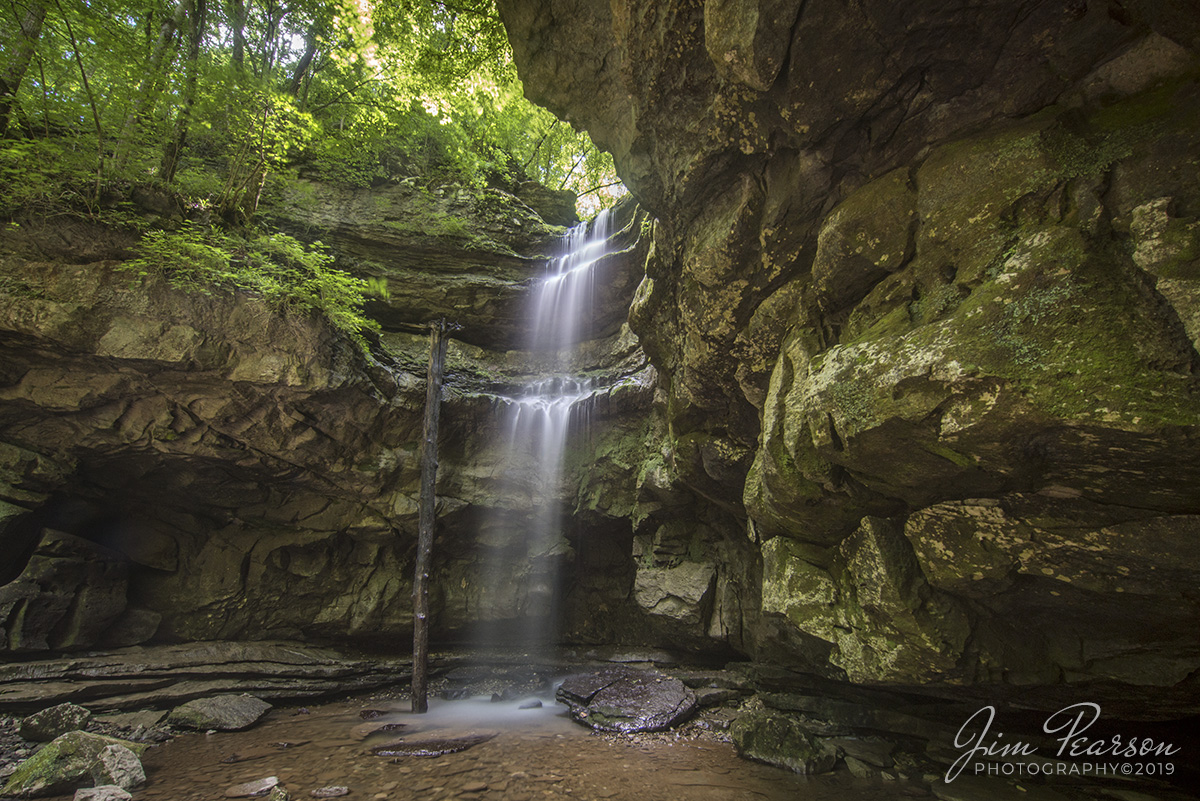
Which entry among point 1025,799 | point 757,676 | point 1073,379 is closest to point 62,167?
point 1073,379

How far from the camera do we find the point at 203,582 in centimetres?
1056

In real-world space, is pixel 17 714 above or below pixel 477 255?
below

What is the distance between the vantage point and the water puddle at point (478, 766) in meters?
5.47

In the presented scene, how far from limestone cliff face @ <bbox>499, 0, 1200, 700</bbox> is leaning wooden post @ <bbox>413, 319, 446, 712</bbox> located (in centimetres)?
605

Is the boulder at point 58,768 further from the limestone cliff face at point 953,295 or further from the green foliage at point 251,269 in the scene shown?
the limestone cliff face at point 953,295

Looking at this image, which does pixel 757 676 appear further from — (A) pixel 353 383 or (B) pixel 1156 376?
(A) pixel 353 383

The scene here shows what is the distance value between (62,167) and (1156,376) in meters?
13.5

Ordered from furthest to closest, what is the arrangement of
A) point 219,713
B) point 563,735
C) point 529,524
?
1. point 529,524
2. point 219,713
3. point 563,735

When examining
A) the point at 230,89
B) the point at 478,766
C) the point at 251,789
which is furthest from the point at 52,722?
the point at 230,89

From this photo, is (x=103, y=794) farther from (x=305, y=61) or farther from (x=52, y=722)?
(x=305, y=61)

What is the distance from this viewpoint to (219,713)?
7789 mm

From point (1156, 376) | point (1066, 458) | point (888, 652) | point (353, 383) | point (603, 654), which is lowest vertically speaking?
point (603, 654)

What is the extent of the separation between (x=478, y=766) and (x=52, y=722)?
238 inches
